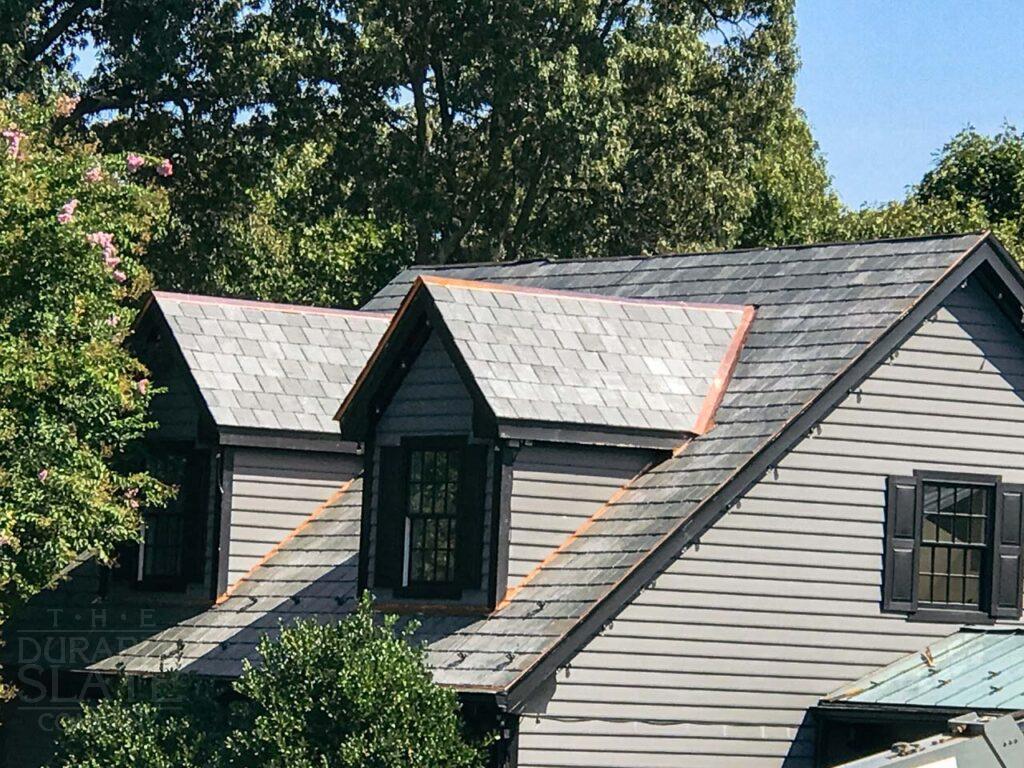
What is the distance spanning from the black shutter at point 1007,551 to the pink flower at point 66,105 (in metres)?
23.3

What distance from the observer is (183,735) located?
2417 cm

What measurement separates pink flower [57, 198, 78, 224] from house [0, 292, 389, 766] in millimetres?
2409

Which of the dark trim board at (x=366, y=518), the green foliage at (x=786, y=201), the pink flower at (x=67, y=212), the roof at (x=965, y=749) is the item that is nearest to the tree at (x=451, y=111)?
the green foliage at (x=786, y=201)

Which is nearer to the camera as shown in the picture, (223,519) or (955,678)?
(955,678)

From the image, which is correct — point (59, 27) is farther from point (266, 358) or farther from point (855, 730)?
point (855, 730)

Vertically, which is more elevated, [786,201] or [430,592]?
[786,201]

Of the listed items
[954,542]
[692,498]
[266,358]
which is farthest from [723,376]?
[266,358]

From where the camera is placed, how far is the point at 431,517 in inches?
983

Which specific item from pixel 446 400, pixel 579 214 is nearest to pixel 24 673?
pixel 446 400

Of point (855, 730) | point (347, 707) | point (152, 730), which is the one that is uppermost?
point (347, 707)

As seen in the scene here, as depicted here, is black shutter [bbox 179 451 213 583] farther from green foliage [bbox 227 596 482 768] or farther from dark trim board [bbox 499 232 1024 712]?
dark trim board [bbox 499 232 1024 712]

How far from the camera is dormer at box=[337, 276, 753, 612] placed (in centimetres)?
2394

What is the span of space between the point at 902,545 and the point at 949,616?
3.35 feet

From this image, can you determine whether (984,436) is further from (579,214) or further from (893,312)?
(579,214)
